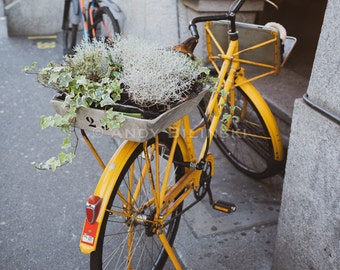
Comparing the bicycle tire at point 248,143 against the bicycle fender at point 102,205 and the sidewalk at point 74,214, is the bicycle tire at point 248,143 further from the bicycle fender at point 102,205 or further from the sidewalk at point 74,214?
the bicycle fender at point 102,205

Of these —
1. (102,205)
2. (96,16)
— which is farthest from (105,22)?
(102,205)

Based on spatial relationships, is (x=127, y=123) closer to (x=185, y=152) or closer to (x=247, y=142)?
(x=185, y=152)

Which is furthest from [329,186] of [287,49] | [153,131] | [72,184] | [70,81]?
[72,184]

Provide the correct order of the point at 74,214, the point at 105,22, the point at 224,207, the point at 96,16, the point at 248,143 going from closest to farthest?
the point at 224,207 → the point at 74,214 → the point at 248,143 → the point at 96,16 → the point at 105,22

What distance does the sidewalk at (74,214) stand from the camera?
301 cm

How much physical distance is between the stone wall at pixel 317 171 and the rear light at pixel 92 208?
1.12 meters

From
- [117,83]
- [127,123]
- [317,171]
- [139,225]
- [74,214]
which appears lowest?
[74,214]

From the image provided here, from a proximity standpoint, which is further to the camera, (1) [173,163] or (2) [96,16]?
(2) [96,16]

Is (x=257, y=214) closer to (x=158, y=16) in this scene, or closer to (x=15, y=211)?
(x=15, y=211)

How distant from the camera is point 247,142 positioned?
4.24 meters

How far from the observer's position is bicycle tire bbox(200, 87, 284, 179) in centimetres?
360

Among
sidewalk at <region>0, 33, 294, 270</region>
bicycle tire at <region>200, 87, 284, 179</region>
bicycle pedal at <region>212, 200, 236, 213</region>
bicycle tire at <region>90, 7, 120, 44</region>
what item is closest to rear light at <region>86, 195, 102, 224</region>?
sidewalk at <region>0, 33, 294, 270</region>

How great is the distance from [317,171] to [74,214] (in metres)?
2.00

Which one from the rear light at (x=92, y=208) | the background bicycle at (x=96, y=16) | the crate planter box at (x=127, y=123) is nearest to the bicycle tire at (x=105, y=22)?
the background bicycle at (x=96, y=16)
